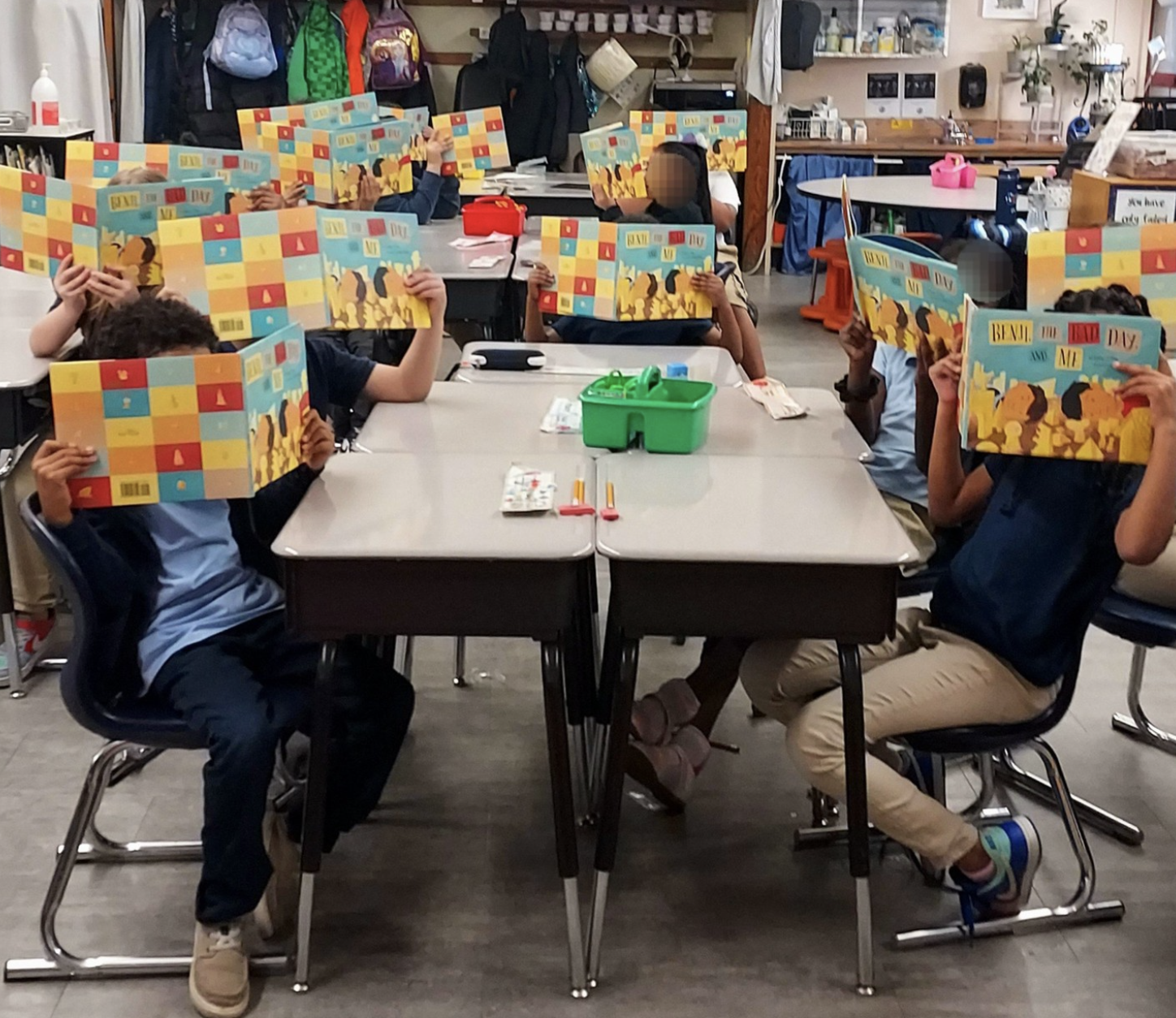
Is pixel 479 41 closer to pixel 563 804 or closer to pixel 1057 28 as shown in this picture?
pixel 1057 28

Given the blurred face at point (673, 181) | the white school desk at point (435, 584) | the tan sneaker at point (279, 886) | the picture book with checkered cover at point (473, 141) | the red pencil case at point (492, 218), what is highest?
the picture book with checkered cover at point (473, 141)

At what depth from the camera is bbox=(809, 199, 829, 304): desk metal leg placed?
7488 mm

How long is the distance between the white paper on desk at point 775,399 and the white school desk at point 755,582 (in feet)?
1.58

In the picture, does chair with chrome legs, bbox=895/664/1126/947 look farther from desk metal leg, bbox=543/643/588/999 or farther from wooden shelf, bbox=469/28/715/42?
wooden shelf, bbox=469/28/715/42

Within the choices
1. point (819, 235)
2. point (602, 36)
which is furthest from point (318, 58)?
point (819, 235)

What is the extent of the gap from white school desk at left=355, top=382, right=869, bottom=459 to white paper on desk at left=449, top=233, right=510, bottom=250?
172cm

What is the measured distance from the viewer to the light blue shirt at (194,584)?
2.21 m

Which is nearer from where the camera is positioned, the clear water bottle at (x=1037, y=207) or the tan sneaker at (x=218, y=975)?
the tan sneaker at (x=218, y=975)

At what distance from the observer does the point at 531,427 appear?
2635 millimetres

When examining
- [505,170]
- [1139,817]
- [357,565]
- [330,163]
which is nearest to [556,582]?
[357,565]

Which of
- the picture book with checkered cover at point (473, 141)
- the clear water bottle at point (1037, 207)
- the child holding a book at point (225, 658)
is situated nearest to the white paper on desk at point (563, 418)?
the child holding a book at point (225, 658)

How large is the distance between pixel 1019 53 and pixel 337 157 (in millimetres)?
6238

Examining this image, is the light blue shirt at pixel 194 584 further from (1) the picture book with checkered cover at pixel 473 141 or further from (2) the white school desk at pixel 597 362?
(1) the picture book with checkered cover at pixel 473 141

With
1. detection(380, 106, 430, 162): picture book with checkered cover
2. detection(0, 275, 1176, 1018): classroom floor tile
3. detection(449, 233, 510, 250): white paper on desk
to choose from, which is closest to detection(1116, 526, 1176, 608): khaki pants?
detection(0, 275, 1176, 1018): classroom floor tile
